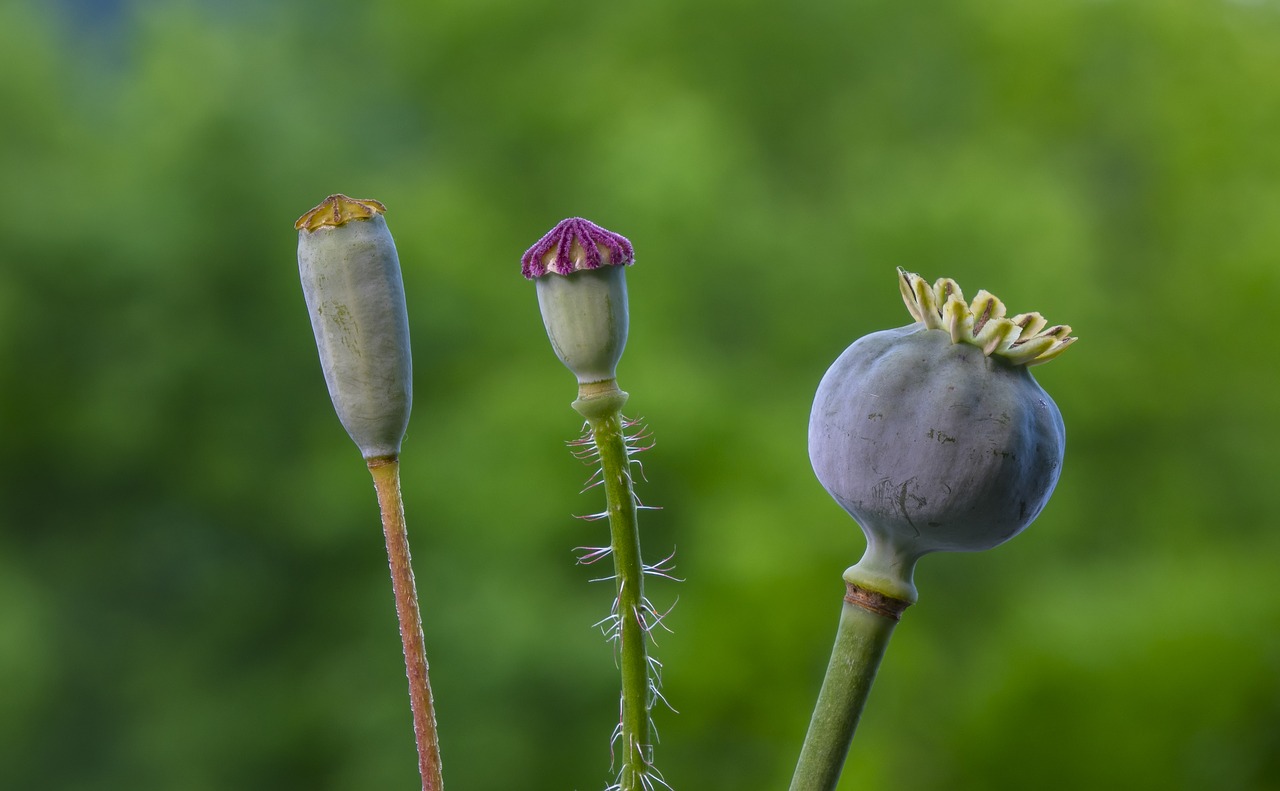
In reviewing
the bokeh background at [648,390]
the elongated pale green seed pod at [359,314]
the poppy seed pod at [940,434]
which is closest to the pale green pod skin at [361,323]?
the elongated pale green seed pod at [359,314]

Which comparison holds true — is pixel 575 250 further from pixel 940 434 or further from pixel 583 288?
pixel 940 434

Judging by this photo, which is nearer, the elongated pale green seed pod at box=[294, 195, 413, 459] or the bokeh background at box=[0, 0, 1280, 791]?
the elongated pale green seed pod at box=[294, 195, 413, 459]

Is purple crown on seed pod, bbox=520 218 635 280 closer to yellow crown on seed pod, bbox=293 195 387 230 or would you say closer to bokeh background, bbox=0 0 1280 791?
yellow crown on seed pod, bbox=293 195 387 230

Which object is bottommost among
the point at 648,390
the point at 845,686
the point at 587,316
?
the point at 845,686

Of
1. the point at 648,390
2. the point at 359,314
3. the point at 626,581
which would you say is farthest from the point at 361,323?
the point at 648,390

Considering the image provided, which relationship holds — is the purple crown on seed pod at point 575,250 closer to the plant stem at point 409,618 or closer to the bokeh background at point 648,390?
the plant stem at point 409,618

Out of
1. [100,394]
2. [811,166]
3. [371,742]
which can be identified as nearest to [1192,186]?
[811,166]

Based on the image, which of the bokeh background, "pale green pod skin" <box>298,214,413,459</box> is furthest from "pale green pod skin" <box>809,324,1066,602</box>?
the bokeh background
